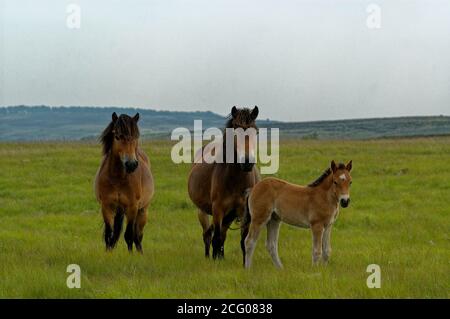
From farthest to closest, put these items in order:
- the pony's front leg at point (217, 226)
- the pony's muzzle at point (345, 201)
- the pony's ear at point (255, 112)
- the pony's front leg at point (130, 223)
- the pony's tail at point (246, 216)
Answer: the pony's front leg at point (130, 223), the pony's front leg at point (217, 226), the pony's tail at point (246, 216), the pony's ear at point (255, 112), the pony's muzzle at point (345, 201)

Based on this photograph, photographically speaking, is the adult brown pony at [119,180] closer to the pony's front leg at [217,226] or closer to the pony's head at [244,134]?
the pony's front leg at [217,226]

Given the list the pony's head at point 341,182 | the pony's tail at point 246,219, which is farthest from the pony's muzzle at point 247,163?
the pony's head at point 341,182

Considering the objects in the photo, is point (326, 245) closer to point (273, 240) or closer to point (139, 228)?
point (273, 240)

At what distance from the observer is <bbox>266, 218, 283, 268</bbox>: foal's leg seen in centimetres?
931

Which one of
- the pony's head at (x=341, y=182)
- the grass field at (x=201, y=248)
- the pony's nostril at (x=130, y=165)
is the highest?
the pony's nostril at (x=130, y=165)

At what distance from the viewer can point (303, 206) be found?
29.3ft

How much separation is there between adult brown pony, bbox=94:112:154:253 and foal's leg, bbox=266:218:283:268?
2.54 m

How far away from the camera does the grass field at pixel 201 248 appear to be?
24.8 ft

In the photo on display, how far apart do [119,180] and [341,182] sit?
13.5ft

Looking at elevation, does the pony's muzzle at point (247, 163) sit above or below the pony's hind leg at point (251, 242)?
above

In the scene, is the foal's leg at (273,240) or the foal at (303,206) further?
the foal's leg at (273,240)

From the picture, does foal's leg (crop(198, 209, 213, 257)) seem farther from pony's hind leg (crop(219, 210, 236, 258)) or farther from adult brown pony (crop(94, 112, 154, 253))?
adult brown pony (crop(94, 112, 154, 253))

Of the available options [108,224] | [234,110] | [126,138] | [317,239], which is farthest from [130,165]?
[317,239]
